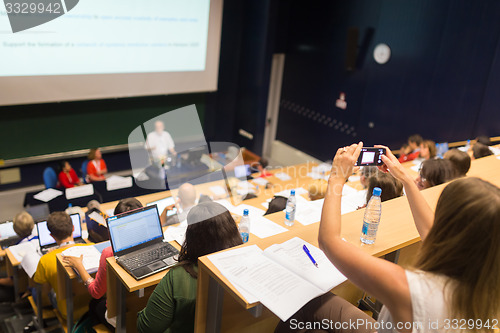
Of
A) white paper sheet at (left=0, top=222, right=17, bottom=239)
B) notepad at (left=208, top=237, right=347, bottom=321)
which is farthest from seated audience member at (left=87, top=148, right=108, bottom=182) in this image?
notepad at (left=208, top=237, right=347, bottom=321)

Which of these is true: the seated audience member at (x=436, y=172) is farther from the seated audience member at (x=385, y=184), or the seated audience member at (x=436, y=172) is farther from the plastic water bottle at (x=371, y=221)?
the plastic water bottle at (x=371, y=221)

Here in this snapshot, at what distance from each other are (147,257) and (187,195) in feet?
3.46

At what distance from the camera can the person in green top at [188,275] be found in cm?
183

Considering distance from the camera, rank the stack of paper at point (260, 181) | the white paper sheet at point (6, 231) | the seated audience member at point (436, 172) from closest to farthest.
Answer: the seated audience member at point (436, 172), the white paper sheet at point (6, 231), the stack of paper at point (260, 181)

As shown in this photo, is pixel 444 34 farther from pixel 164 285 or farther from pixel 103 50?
pixel 164 285

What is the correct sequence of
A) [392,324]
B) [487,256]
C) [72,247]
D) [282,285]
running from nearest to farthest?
[487,256], [392,324], [282,285], [72,247]

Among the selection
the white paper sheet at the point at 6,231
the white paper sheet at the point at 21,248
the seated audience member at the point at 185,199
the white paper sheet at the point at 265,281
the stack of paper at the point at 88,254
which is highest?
the white paper sheet at the point at 265,281

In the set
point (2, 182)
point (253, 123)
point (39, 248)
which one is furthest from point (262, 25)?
point (39, 248)

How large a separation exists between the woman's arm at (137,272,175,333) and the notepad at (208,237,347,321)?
34 centimetres

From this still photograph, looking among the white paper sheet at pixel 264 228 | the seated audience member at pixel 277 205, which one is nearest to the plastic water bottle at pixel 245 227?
the white paper sheet at pixel 264 228

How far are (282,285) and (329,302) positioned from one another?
29cm

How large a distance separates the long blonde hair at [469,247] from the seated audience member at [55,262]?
253 centimetres

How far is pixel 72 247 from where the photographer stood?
2.88 meters

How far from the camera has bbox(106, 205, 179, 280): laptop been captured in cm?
222
